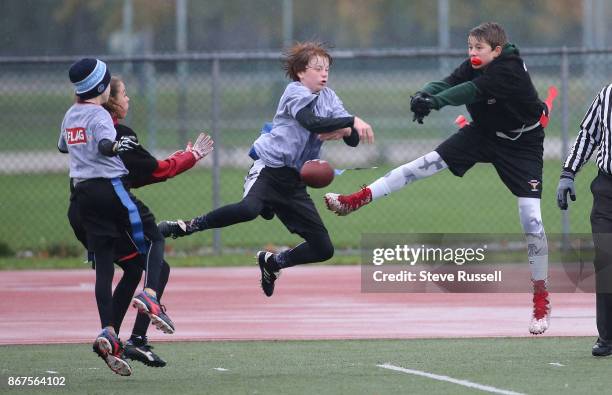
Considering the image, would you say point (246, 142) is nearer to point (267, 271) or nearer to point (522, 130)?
Result: point (267, 271)

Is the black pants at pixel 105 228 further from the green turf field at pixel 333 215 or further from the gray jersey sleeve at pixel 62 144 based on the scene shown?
the green turf field at pixel 333 215

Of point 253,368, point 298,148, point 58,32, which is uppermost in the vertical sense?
point 58,32

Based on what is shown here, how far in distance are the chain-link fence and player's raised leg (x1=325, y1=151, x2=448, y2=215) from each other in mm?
5329

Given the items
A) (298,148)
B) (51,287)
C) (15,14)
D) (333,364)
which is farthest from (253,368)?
(15,14)

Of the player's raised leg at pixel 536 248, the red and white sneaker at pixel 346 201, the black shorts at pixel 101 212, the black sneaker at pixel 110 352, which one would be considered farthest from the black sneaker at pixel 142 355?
the player's raised leg at pixel 536 248

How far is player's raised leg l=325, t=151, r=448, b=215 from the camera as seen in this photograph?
1063 cm

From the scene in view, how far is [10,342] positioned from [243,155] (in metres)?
14.9

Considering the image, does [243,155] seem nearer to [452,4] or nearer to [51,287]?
[452,4]

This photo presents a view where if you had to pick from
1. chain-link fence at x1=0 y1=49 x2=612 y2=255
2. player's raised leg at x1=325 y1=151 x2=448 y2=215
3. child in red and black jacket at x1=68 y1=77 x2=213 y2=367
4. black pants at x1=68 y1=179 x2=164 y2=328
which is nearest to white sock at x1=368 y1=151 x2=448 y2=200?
player's raised leg at x1=325 y1=151 x2=448 y2=215

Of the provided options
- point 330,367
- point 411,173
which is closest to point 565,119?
point 411,173

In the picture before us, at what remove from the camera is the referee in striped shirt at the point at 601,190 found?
992 centimetres

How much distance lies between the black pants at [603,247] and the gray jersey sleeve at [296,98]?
2.17m

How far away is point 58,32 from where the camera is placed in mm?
30812

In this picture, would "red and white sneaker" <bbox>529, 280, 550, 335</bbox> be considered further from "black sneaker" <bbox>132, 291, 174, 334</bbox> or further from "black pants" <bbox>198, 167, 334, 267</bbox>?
"black sneaker" <bbox>132, 291, 174, 334</bbox>
